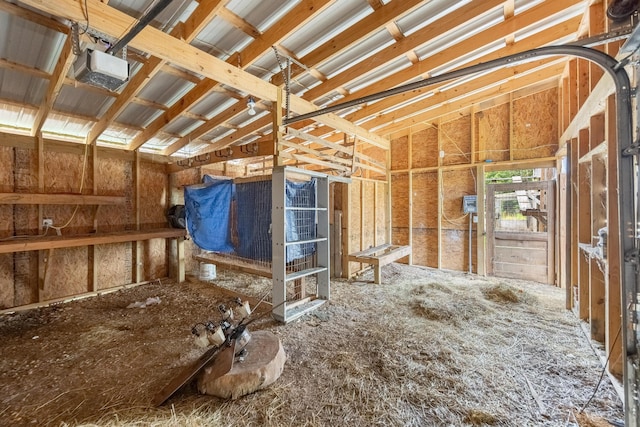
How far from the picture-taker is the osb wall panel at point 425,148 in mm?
5727

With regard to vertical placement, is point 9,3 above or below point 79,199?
above

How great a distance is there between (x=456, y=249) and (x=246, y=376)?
5022mm

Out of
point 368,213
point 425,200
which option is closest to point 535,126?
point 425,200

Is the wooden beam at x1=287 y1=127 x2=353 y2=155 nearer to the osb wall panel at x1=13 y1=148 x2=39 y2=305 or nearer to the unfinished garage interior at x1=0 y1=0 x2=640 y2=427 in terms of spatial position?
the unfinished garage interior at x1=0 y1=0 x2=640 y2=427

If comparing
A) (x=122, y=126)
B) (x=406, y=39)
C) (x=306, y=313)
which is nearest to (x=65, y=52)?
(x=122, y=126)

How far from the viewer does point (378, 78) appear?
3635mm

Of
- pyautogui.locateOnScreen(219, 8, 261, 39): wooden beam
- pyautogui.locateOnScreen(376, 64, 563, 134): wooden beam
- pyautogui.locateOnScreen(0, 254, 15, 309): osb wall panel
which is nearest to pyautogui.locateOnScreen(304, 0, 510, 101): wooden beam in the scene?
pyautogui.locateOnScreen(219, 8, 261, 39): wooden beam

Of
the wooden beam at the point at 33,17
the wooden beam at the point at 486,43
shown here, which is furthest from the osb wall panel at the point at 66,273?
the wooden beam at the point at 486,43

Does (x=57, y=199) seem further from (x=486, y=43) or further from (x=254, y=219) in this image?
(x=486, y=43)

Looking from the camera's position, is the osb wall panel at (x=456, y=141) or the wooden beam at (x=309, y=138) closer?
the wooden beam at (x=309, y=138)

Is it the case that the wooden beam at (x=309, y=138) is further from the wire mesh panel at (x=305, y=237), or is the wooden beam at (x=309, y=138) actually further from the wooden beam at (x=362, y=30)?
the wooden beam at (x=362, y=30)

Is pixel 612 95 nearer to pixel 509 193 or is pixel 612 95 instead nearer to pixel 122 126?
pixel 509 193

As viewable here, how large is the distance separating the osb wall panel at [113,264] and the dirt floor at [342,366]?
0.58m

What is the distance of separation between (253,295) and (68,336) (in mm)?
2074
